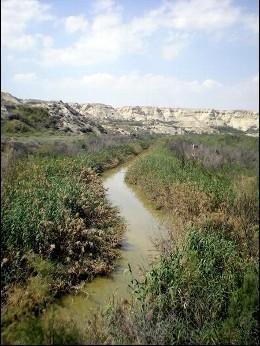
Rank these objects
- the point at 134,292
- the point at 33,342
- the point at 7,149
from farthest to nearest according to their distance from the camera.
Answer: the point at 134,292, the point at 7,149, the point at 33,342

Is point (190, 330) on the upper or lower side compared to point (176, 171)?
lower

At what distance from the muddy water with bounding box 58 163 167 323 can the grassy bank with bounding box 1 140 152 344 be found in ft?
0.96

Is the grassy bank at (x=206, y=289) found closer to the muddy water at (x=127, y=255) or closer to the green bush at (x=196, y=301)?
the green bush at (x=196, y=301)

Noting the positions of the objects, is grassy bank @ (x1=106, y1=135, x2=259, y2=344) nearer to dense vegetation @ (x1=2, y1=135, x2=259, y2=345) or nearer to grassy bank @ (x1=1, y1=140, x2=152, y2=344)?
dense vegetation @ (x1=2, y1=135, x2=259, y2=345)

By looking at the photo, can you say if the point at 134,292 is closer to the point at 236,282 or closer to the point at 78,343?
the point at 236,282

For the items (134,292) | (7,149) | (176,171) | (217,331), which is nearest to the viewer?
(217,331)

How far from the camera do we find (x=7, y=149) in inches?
251

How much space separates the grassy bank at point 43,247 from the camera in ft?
19.1

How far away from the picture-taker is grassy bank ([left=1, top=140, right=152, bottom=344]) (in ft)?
19.1

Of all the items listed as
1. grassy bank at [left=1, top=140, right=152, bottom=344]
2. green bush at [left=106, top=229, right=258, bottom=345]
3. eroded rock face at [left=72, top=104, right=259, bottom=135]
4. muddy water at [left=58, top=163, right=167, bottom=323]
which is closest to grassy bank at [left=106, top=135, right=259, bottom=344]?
green bush at [left=106, top=229, right=258, bottom=345]

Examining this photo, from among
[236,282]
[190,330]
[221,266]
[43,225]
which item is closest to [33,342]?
[190,330]

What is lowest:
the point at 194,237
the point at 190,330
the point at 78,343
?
the point at 190,330

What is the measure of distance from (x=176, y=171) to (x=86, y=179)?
4.38 metres

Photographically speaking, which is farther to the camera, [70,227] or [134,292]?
[70,227]
